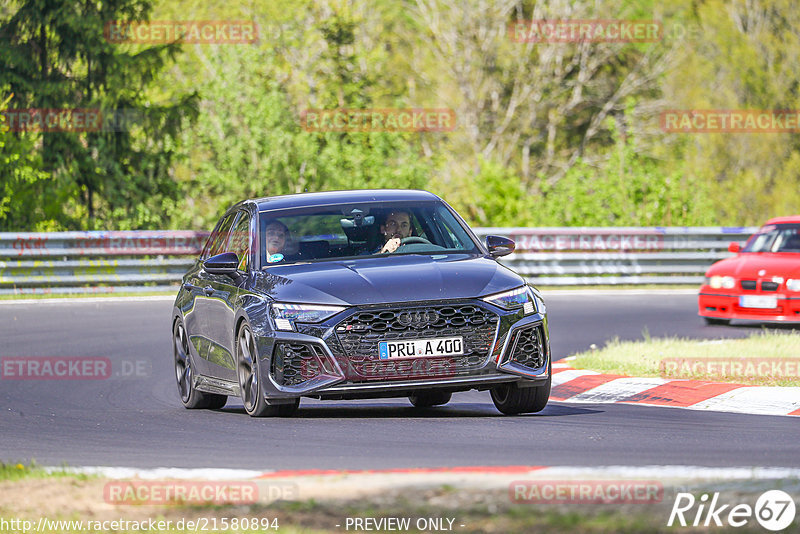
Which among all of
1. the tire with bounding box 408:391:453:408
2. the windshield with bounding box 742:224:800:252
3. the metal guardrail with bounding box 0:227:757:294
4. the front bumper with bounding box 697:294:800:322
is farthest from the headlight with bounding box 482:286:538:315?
the metal guardrail with bounding box 0:227:757:294

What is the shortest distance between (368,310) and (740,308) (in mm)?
10468

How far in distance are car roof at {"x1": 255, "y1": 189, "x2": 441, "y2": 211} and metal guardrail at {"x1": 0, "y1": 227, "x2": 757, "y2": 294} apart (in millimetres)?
13828

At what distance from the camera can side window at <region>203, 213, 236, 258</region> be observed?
11883mm

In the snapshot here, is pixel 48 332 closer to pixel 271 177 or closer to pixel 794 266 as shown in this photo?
pixel 794 266

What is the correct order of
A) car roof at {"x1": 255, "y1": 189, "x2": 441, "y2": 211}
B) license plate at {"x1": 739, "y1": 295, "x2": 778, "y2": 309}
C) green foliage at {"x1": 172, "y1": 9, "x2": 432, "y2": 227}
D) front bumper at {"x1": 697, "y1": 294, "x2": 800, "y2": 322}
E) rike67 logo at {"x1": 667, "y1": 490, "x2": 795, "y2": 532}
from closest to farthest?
1. rike67 logo at {"x1": 667, "y1": 490, "x2": 795, "y2": 532}
2. car roof at {"x1": 255, "y1": 189, "x2": 441, "y2": 211}
3. front bumper at {"x1": 697, "y1": 294, "x2": 800, "y2": 322}
4. license plate at {"x1": 739, "y1": 295, "x2": 778, "y2": 309}
5. green foliage at {"x1": 172, "y1": 9, "x2": 432, "y2": 227}

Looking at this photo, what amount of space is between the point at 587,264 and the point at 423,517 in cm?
2100

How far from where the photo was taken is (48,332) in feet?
60.8

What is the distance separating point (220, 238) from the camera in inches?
473

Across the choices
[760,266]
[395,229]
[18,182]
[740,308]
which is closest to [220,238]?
[395,229]

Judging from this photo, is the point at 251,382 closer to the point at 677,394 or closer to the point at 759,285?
the point at 677,394

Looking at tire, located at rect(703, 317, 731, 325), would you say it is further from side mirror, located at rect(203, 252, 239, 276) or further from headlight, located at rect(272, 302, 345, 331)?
headlight, located at rect(272, 302, 345, 331)

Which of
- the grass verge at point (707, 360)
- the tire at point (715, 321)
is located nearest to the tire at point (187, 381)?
the grass verge at point (707, 360)

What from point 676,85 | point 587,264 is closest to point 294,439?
point 587,264

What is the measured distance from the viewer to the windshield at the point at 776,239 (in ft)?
64.8
